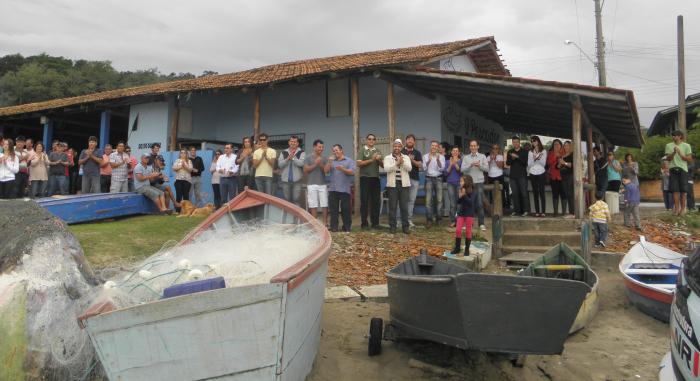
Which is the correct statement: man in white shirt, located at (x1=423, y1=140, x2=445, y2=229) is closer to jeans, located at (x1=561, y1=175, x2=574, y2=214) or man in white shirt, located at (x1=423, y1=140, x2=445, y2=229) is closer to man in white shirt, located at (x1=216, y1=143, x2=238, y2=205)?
jeans, located at (x1=561, y1=175, x2=574, y2=214)

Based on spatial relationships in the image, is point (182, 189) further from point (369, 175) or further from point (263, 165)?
point (369, 175)

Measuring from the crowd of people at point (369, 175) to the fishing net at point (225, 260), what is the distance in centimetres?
364

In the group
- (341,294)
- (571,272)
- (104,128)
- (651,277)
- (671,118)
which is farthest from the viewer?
(671,118)

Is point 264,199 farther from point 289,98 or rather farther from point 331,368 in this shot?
point 289,98

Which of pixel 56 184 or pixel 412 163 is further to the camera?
pixel 56 184

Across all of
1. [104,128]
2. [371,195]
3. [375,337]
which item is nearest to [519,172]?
[371,195]

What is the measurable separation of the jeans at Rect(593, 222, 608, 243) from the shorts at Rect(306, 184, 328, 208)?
16.7ft

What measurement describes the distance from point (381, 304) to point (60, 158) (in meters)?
9.29

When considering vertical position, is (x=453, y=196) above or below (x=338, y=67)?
below

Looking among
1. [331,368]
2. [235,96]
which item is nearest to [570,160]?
[331,368]

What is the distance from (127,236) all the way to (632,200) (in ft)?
33.2

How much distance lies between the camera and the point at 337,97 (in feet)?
42.0

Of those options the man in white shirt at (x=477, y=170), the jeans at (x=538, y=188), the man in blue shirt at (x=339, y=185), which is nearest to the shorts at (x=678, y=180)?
the jeans at (x=538, y=188)

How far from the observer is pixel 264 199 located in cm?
596
